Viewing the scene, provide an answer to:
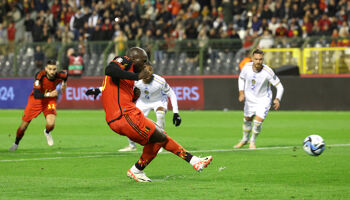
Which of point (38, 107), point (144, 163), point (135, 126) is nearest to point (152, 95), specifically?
point (38, 107)

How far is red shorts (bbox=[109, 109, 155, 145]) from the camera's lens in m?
8.84

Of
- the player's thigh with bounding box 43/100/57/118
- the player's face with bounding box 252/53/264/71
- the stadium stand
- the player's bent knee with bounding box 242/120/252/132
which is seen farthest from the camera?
the stadium stand

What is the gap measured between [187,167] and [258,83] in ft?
13.3

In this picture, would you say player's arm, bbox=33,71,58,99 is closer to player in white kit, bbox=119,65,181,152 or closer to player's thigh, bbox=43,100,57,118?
player's thigh, bbox=43,100,57,118

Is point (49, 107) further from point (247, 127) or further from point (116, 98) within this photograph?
point (116, 98)

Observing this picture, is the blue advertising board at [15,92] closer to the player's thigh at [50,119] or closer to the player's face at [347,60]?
the player's face at [347,60]

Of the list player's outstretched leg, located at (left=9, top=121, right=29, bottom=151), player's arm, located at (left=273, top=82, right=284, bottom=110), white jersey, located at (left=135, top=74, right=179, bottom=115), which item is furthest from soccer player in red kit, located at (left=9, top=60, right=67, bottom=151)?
player's arm, located at (left=273, top=82, right=284, bottom=110)

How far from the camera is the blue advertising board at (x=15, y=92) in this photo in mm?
29234

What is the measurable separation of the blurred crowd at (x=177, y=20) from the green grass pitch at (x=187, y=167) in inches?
279

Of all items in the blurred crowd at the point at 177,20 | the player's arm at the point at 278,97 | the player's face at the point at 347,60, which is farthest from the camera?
the blurred crowd at the point at 177,20

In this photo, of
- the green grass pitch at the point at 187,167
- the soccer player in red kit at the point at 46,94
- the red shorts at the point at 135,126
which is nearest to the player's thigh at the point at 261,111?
the green grass pitch at the point at 187,167

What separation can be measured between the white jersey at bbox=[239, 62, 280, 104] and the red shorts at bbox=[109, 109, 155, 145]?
582cm

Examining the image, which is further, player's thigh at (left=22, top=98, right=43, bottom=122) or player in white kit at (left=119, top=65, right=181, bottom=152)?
player's thigh at (left=22, top=98, right=43, bottom=122)

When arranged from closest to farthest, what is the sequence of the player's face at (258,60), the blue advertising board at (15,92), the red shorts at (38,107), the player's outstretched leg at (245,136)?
1. the player's face at (258,60)
2. the player's outstretched leg at (245,136)
3. the red shorts at (38,107)
4. the blue advertising board at (15,92)
